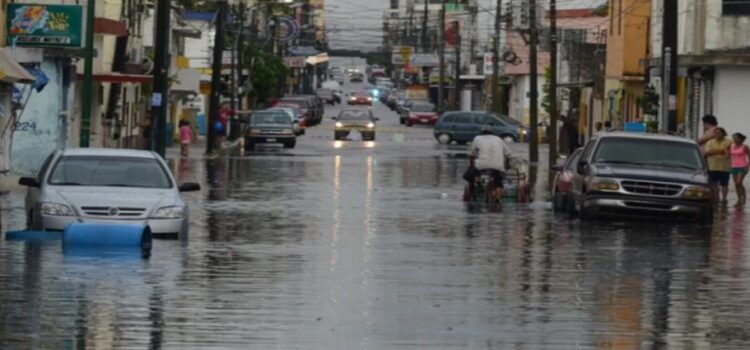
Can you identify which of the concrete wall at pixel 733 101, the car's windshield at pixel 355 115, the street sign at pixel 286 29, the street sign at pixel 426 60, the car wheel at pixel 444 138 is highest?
the street sign at pixel 286 29

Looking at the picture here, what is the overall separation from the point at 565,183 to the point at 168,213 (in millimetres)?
11291

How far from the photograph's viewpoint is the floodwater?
593 inches

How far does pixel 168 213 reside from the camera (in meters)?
24.2

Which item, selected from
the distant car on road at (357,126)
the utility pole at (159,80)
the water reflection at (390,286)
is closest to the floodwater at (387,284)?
the water reflection at (390,286)

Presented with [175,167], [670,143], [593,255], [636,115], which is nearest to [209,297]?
[593,255]

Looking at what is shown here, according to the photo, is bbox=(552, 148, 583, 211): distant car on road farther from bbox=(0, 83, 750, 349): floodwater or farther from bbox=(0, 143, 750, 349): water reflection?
bbox=(0, 143, 750, 349): water reflection

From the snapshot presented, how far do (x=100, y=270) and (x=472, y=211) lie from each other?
613 inches

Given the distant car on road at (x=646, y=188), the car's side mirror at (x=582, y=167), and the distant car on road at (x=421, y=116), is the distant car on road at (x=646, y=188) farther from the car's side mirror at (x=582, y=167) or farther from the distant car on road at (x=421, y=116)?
the distant car on road at (x=421, y=116)

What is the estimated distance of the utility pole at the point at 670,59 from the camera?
4078cm

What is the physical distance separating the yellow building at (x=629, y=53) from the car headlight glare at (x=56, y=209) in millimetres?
45423

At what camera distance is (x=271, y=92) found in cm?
12312

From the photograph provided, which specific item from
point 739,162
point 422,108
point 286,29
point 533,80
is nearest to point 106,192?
point 739,162

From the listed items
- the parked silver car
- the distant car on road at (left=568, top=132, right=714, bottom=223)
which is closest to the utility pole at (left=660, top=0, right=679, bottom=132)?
the distant car on road at (left=568, top=132, right=714, bottom=223)

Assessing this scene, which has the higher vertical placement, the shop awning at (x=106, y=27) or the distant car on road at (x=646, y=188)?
the shop awning at (x=106, y=27)
